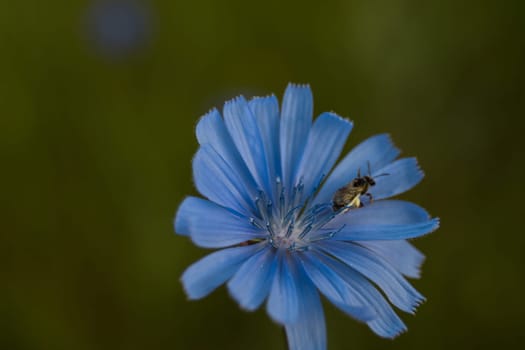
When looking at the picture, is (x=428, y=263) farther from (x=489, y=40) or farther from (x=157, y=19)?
(x=157, y=19)

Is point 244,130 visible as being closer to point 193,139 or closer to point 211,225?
point 211,225

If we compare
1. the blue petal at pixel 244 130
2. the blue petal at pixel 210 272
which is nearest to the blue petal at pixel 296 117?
the blue petal at pixel 244 130

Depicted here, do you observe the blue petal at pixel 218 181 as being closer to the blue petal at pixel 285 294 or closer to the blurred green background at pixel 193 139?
the blue petal at pixel 285 294

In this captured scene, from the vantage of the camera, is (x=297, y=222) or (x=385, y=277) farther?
(x=297, y=222)

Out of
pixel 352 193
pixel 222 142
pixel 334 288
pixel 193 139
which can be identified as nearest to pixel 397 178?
pixel 352 193

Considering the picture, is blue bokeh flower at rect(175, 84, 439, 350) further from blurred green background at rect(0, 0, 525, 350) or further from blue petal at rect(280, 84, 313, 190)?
blurred green background at rect(0, 0, 525, 350)

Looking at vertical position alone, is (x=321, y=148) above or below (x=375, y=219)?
above
